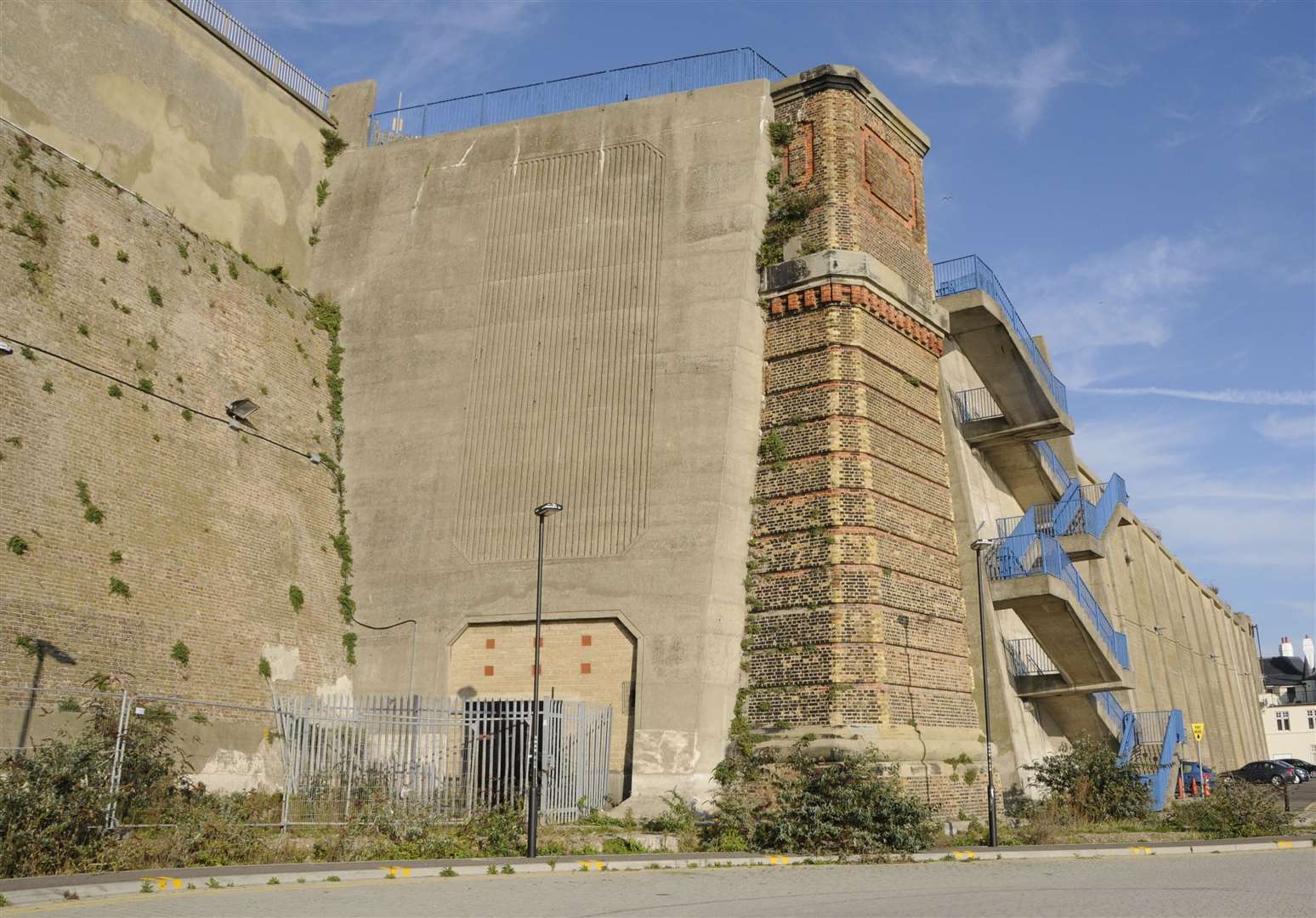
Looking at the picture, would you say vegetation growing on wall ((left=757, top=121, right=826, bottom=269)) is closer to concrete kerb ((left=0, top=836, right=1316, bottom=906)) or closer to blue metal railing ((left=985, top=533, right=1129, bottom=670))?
blue metal railing ((left=985, top=533, right=1129, bottom=670))

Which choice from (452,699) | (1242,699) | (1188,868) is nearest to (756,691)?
(452,699)

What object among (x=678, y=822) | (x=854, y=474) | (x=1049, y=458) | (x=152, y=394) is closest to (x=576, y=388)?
(x=854, y=474)

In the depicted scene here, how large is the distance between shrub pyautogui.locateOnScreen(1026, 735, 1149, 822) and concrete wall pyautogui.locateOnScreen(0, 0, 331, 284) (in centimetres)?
2048

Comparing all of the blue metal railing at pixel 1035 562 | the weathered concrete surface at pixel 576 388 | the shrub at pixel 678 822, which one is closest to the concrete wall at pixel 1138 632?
the blue metal railing at pixel 1035 562

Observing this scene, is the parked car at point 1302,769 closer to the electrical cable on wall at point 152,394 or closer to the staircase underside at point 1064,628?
the staircase underside at point 1064,628

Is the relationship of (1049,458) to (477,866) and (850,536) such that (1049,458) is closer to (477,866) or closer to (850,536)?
(850,536)

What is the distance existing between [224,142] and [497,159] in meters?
6.19

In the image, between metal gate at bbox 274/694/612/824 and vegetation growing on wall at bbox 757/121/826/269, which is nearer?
metal gate at bbox 274/694/612/824

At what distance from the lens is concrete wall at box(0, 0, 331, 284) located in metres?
22.5

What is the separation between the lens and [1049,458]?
30.6 meters

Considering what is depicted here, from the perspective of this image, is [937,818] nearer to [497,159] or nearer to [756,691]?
[756,691]

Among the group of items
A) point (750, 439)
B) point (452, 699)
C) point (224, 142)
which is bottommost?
point (452, 699)

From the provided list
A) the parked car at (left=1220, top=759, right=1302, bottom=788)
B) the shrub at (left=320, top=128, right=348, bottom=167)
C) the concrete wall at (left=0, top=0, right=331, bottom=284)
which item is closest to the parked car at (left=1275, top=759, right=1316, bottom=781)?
the parked car at (left=1220, top=759, right=1302, bottom=788)

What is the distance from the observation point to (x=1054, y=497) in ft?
103
